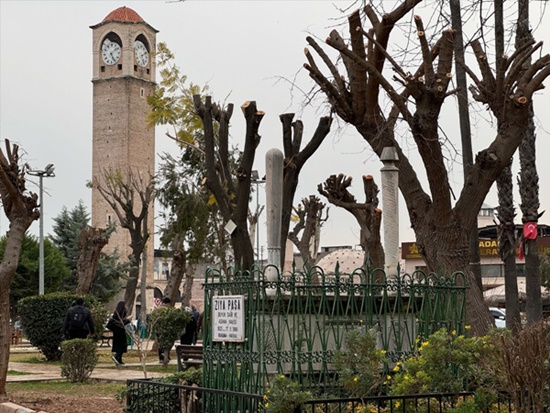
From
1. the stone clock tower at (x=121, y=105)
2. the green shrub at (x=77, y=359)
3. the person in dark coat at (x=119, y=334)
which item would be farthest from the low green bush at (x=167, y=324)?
the stone clock tower at (x=121, y=105)

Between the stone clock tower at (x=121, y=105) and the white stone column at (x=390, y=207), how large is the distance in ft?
274

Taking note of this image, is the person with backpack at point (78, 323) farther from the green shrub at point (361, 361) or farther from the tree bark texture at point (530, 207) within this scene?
the green shrub at point (361, 361)

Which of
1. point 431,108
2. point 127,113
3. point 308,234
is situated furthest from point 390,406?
point 127,113

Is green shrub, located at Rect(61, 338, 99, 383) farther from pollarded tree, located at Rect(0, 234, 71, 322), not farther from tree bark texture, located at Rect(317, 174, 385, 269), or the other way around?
pollarded tree, located at Rect(0, 234, 71, 322)

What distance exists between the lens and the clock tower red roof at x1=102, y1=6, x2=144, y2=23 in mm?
104750

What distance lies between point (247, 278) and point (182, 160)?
100 ft

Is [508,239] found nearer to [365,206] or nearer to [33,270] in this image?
[365,206]

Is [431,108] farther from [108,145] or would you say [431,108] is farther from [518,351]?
[108,145]

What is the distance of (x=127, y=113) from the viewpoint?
99.0m

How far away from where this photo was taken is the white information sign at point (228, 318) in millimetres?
9309

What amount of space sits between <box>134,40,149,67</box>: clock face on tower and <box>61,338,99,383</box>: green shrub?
8619 centimetres

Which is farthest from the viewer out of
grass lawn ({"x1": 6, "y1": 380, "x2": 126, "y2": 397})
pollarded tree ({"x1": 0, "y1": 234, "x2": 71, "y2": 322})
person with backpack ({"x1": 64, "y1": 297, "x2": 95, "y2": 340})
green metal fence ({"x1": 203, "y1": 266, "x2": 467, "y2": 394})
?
pollarded tree ({"x1": 0, "y1": 234, "x2": 71, "y2": 322})

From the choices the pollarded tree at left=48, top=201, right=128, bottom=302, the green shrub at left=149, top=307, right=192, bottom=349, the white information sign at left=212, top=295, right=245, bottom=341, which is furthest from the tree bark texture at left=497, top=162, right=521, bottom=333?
the pollarded tree at left=48, top=201, right=128, bottom=302

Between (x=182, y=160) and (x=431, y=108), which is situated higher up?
(x=182, y=160)
